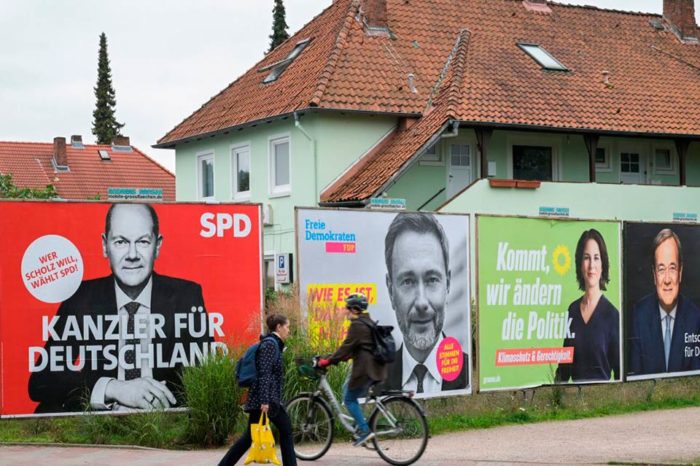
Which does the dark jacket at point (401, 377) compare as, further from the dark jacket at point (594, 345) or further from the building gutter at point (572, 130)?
the building gutter at point (572, 130)

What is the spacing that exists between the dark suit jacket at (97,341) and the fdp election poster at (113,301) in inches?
0.5

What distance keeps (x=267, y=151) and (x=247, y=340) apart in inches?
841

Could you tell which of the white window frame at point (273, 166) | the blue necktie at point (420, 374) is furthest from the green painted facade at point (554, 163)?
the blue necktie at point (420, 374)

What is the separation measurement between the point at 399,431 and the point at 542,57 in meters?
28.0

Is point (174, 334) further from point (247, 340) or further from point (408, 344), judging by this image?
point (408, 344)

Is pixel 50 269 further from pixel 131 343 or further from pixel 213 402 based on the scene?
pixel 213 402

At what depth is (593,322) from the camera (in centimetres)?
1938

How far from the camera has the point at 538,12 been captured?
42.8 meters

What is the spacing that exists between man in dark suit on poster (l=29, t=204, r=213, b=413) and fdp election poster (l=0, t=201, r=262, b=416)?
0.01m

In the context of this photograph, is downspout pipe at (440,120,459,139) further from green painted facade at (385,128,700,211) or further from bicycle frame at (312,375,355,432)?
bicycle frame at (312,375,355,432)

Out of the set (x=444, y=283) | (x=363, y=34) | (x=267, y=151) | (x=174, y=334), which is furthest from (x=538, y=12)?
(x=174, y=334)

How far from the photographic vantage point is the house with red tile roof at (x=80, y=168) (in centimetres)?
7144

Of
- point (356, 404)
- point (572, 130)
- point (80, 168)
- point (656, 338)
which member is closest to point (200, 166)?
point (572, 130)

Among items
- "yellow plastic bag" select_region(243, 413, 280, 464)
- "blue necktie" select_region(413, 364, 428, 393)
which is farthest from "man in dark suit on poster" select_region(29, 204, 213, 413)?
"yellow plastic bag" select_region(243, 413, 280, 464)
